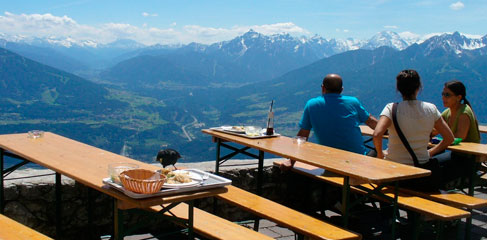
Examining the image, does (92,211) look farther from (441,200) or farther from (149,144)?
(149,144)

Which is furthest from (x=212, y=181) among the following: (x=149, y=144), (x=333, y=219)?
(x=149, y=144)

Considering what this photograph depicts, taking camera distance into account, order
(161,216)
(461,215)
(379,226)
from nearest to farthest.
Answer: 1. (161,216)
2. (461,215)
3. (379,226)

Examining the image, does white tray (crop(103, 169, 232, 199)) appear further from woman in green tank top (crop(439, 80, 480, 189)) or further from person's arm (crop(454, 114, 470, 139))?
person's arm (crop(454, 114, 470, 139))

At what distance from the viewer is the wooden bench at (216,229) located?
10.4ft

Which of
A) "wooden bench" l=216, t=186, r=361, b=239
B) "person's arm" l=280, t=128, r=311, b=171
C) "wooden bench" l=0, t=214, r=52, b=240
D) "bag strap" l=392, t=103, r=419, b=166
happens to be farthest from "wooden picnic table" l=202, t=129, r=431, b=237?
"wooden bench" l=0, t=214, r=52, b=240

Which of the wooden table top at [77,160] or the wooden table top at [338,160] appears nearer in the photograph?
the wooden table top at [77,160]

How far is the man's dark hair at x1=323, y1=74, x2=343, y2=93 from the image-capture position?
4461 mm

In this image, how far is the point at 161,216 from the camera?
8.50 feet

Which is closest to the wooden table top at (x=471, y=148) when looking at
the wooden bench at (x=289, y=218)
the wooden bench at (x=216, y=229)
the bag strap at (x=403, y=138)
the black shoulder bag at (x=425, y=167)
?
the black shoulder bag at (x=425, y=167)

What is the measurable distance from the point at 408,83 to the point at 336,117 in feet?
2.25

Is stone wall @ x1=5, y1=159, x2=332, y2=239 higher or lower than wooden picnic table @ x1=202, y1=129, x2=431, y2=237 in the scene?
lower

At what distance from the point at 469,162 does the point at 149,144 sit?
171 meters

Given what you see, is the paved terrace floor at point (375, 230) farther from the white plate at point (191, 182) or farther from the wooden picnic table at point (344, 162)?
the white plate at point (191, 182)

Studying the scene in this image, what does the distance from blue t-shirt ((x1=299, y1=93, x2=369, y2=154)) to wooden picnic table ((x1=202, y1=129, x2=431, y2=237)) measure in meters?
0.21
